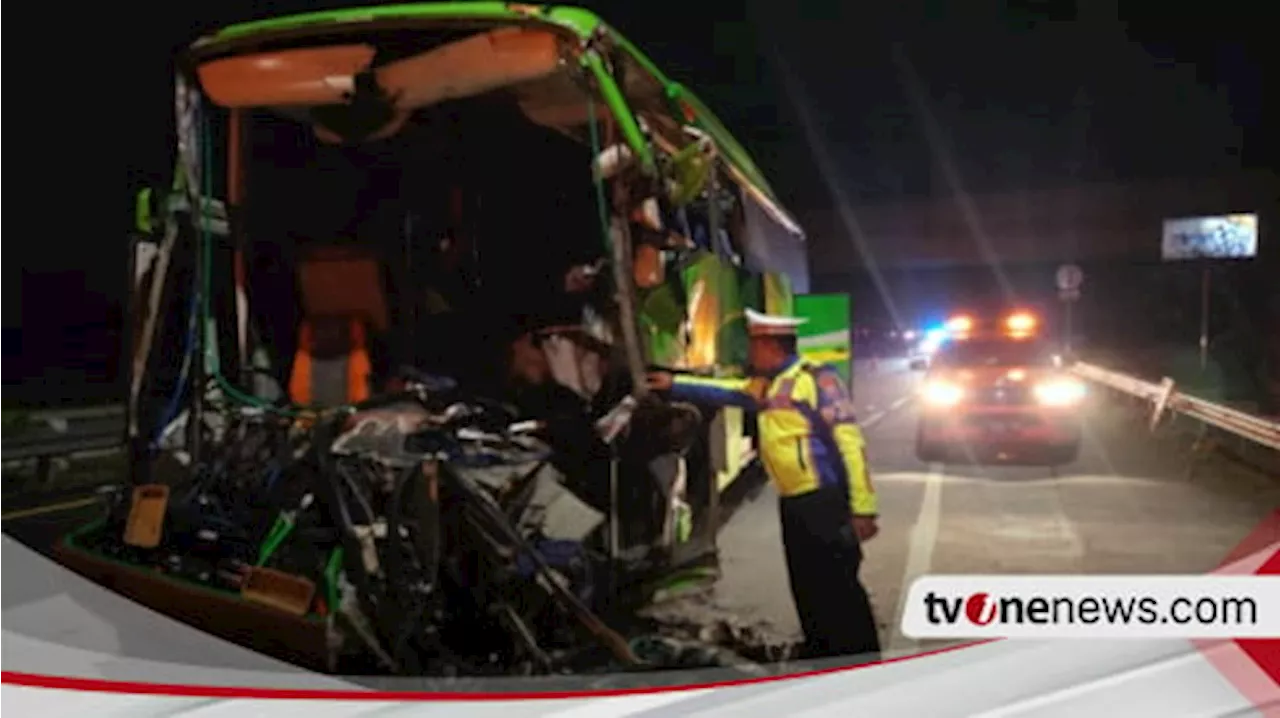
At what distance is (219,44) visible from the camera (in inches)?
151

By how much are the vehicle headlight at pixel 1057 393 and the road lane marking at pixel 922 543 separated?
919 millimetres

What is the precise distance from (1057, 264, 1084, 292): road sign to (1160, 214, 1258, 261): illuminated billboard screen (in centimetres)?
47

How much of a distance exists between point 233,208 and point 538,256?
1.26m

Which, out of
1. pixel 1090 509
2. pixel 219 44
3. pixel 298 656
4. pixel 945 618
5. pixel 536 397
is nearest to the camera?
pixel 945 618

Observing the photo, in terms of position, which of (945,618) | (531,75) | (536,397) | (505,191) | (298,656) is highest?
(531,75)

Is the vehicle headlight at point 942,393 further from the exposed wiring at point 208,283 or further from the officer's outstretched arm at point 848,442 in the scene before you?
the exposed wiring at point 208,283

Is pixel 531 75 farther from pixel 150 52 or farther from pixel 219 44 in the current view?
pixel 150 52

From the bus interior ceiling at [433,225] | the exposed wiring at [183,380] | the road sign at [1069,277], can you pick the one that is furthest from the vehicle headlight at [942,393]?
the exposed wiring at [183,380]

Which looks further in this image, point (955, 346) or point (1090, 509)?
point (955, 346)

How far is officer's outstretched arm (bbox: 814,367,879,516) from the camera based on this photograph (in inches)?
138

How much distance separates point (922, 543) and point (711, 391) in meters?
1.19

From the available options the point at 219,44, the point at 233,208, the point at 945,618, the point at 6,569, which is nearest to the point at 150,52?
the point at 219,44

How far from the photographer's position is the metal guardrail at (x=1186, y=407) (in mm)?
5278

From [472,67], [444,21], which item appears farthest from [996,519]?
[444,21]
